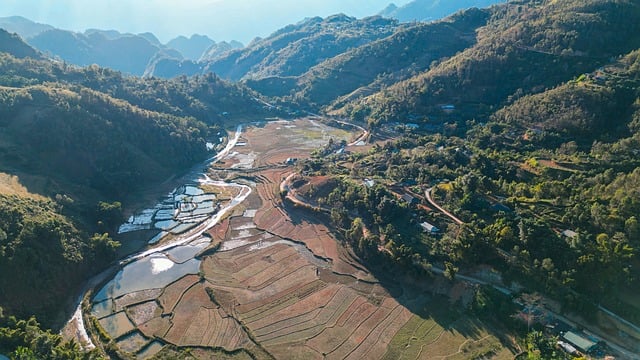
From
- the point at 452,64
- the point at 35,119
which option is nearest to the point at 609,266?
the point at 452,64

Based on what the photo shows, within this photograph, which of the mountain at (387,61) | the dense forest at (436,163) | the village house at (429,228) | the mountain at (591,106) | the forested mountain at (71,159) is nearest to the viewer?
the dense forest at (436,163)

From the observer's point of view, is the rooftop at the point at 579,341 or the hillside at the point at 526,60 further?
the hillside at the point at 526,60

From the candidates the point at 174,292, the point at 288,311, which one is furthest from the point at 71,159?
the point at 288,311

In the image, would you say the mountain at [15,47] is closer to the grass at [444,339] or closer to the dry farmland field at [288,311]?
the dry farmland field at [288,311]

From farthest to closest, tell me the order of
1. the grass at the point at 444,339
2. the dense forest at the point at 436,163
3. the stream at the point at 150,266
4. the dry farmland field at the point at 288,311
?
1. the dense forest at the point at 436,163
2. the stream at the point at 150,266
3. the dry farmland field at the point at 288,311
4. the grass at the point at 444,339

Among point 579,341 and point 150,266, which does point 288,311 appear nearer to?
point 150,266

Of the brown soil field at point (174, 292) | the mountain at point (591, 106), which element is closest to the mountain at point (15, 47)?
the brown soil field at point (174, 292)
